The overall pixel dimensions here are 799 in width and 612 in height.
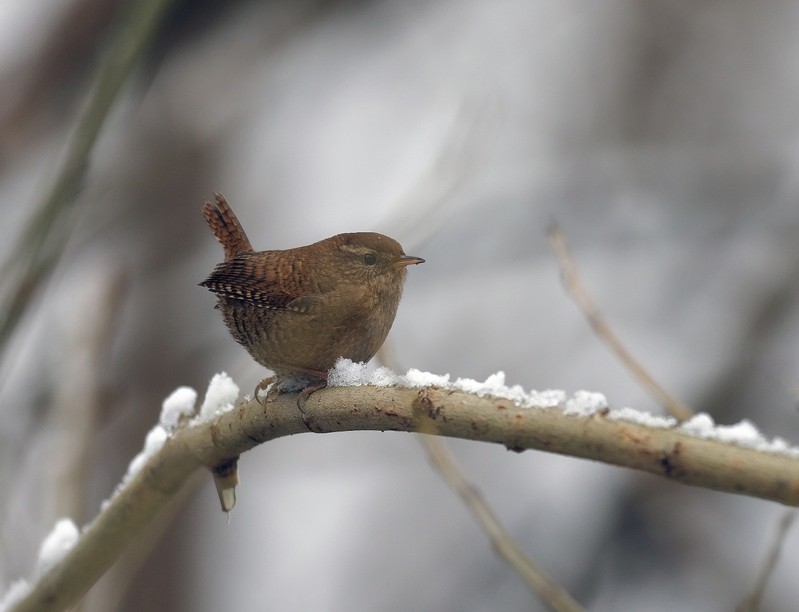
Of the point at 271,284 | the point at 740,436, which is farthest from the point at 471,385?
the point at 271,284

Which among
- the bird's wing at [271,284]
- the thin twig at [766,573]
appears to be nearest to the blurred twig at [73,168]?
the bird's wing at [271,284]

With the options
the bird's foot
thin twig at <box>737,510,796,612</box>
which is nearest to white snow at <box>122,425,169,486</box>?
the bird's foot

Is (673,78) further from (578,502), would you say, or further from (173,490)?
(173,490)

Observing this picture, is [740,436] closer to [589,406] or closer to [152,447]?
[589,406]

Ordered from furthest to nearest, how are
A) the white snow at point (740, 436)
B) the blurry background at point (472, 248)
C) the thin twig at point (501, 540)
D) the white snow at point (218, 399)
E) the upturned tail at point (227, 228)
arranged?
1. the blurry background at point (472, 248)
2. the upturned tail at point (227, 228)
3. the white snow at point (218, 399)
4. the thin twig at point (501, 540)
5. the white snow at point (740, 436)

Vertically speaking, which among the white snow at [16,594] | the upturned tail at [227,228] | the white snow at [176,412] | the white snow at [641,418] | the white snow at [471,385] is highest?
the upturned tail at [227,228]

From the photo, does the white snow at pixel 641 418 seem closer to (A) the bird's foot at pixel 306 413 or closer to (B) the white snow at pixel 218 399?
(A) the bird's foot at pixel 306 413

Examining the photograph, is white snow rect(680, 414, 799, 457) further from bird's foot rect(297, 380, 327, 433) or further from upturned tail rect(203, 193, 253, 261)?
upturned tail rect(203, 193, 253, 261)
